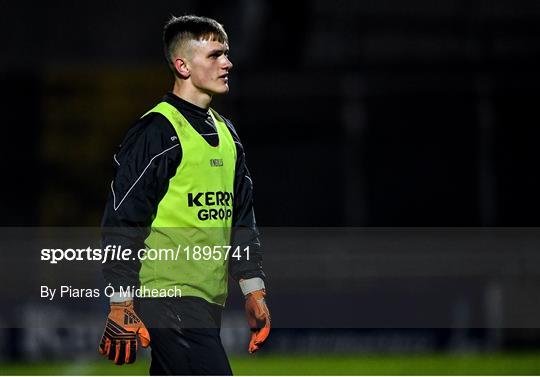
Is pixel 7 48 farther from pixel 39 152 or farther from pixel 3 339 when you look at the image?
pixel 3 339

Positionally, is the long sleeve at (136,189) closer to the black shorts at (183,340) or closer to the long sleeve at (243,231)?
the black shorts at (183,340)

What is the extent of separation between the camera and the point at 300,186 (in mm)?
14344

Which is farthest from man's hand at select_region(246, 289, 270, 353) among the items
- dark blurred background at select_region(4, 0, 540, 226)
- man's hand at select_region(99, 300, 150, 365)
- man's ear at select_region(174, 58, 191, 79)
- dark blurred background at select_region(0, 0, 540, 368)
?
dark blurred background at select_region(4, 0, 540, 226)

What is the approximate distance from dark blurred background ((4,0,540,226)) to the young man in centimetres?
901

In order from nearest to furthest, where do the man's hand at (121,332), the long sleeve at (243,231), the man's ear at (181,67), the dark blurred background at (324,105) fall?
the man's hand at (121,332) → the man's ear at (181,67) → the long sleeve at (243,231) → the dark blurred background at (324,105)

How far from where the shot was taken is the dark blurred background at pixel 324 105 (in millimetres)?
14484

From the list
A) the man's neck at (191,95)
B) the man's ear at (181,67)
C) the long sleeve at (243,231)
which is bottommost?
the long sleeve at (243,231)

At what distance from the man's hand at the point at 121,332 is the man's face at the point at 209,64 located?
1.00 metres

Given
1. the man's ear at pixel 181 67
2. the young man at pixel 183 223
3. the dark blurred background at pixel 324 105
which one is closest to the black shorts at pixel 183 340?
the young man at pixel 183 223

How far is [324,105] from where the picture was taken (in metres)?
14.9

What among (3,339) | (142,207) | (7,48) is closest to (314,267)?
(3,339)

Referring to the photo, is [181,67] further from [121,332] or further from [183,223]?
[121,332]

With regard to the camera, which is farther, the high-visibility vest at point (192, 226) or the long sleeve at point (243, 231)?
the long sleeve at point (243, 231)

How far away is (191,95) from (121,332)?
42.7 inches
